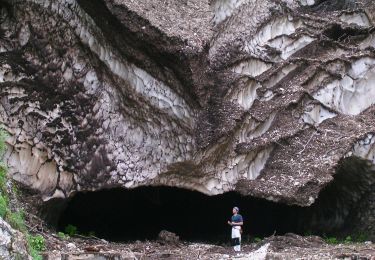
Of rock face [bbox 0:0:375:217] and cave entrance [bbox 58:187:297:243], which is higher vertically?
rock face [bbox 0:0:375:217]

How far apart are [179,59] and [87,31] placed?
1751 millimetres

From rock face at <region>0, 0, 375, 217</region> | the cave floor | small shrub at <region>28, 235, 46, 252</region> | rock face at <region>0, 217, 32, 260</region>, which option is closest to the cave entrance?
rock face at <region>0, 0, 375, 217</region>

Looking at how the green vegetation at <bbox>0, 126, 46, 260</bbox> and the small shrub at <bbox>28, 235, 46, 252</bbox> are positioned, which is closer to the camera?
the green vegetation at <bbox>0, 126, 46, 260</bbox>

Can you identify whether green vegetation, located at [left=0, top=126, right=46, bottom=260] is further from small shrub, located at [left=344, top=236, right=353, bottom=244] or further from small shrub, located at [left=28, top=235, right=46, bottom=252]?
small shrub, located at [left=344, top=236, right=353, bottom=244]

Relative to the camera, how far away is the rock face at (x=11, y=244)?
5.53 metres

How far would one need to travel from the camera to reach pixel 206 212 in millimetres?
14016

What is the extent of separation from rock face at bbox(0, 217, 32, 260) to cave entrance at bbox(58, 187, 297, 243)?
632cm

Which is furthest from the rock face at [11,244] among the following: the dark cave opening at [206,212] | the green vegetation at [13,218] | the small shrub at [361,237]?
the small shrub at [361,237]

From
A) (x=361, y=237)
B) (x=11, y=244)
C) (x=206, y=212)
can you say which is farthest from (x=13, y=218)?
(x=206, y=212)

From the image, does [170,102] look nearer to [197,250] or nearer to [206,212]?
[197,250]

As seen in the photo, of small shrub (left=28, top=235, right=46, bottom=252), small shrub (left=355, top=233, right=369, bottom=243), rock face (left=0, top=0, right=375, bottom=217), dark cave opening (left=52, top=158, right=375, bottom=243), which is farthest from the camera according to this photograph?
dark cave opening (left=52, top=158, right=375, bottom=243)

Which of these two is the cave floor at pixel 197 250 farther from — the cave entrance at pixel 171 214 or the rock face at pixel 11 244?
the cave entrance at pixel 171 214

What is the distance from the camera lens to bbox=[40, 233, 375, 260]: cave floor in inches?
308

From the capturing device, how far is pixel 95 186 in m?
10.0
